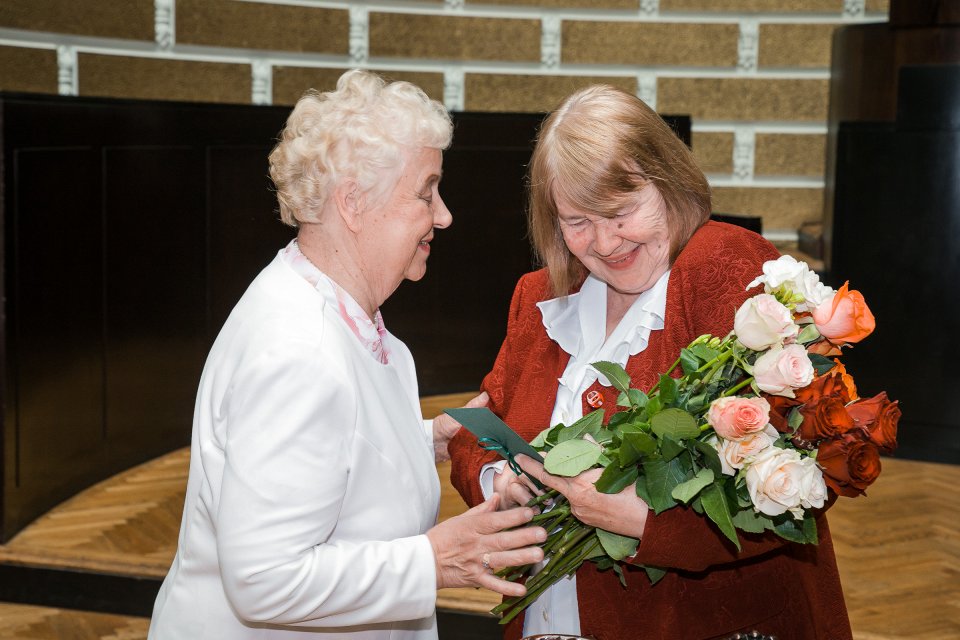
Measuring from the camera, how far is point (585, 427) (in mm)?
1699

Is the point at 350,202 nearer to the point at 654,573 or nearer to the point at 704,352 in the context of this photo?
the point at 704,352

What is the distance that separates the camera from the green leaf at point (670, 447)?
5.03ft

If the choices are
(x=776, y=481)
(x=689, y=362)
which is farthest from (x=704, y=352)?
(x=776, y=481)

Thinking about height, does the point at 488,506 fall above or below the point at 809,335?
below

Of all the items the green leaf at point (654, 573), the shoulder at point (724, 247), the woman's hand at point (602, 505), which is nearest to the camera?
the woman's hand at point (602, 505)

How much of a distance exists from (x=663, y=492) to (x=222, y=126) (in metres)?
4.28

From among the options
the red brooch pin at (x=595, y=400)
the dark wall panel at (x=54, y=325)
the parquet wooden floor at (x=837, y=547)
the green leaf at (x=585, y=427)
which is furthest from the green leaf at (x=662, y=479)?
the dark wall panel at (x=54, y=325)

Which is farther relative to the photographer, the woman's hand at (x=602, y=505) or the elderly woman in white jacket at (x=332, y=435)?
the woman's hand at (x=602, y=505)

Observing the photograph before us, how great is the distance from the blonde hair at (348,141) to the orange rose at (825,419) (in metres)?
0.74

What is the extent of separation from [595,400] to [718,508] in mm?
432

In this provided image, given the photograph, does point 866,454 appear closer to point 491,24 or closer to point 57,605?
point 57,605

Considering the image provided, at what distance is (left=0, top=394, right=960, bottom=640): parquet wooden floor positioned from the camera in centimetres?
361

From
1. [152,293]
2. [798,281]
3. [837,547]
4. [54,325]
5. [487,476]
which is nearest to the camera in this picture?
[798,281]

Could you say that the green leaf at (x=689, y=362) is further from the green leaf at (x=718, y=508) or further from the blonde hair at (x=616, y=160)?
the blonde hair at (x=616, y=160)
